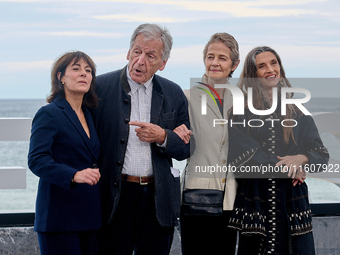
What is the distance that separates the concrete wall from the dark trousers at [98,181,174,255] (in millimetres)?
1178

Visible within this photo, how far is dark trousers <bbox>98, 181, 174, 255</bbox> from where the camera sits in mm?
2664

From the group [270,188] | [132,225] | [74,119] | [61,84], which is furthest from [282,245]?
[61,84]

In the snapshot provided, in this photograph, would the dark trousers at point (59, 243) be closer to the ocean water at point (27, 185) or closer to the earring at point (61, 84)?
the earring at point (61, 84)

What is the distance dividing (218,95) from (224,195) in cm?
58

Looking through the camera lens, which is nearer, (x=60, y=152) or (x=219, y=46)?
(x=60, y=152)

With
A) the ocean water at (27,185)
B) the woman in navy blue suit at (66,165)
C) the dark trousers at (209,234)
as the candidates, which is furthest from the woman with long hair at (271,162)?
the ocean water at (27,185)

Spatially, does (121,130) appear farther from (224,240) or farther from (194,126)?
(224,240)

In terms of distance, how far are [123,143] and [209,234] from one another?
2.46 ft

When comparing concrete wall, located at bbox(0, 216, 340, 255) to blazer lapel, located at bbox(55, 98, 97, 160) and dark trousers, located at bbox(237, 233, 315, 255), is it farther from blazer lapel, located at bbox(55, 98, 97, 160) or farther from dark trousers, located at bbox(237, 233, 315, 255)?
blazer lapel, located at bbox(55, 98, 97, 160)

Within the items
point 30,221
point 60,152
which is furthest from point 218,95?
point 30,221

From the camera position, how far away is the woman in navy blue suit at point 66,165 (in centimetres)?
234

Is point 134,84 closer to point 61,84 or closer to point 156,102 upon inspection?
point 156,102

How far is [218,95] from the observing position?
2.98 metres

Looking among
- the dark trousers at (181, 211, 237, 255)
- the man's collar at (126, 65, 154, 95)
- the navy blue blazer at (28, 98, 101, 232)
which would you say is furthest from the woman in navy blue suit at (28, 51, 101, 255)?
the dark trousers at (181, 211, 237, 255)
